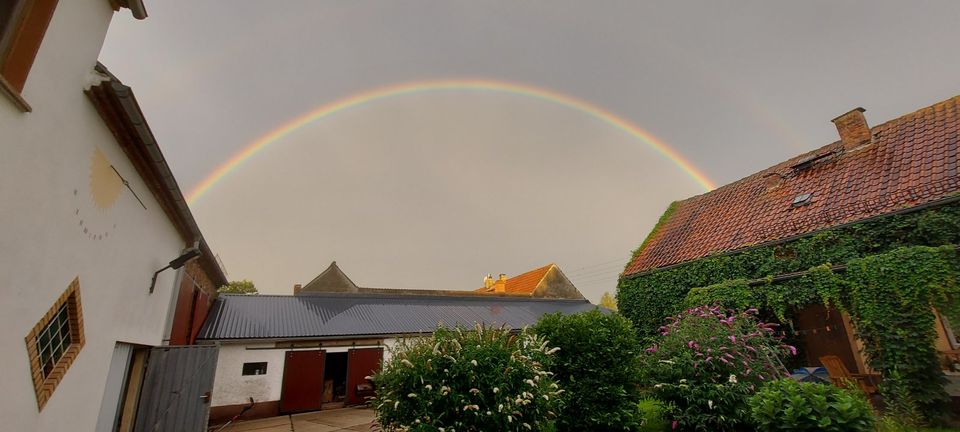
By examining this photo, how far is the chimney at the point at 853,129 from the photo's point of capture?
13094mm

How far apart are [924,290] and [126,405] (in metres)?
16.9

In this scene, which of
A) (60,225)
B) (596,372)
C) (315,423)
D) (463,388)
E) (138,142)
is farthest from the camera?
(315,423)

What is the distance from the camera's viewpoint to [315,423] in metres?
13.2

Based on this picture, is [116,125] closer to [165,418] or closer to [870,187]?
[165,418]

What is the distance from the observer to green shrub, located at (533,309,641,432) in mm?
8680

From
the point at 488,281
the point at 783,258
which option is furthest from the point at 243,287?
the point at 783,258

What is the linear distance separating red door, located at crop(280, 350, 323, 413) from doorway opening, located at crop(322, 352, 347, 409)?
1.16 meters

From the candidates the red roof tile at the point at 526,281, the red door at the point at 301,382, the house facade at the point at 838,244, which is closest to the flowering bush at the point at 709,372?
the house facade at the point at 838,244

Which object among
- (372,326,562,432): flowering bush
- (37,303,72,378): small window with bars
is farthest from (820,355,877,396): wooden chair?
(37,303,72,378): small window with bars

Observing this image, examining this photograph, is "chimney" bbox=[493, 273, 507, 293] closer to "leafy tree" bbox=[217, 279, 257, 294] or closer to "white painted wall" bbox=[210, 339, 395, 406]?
"white painted wall" bbox=[210, 339, 395, 406]

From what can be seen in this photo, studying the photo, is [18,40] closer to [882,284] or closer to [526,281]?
[882,284]

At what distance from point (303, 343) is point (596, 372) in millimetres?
13212

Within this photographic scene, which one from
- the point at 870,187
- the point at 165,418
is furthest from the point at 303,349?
the point at 870,187

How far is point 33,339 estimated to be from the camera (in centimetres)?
396
